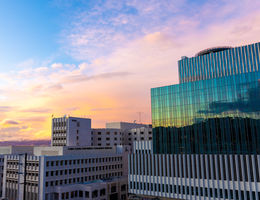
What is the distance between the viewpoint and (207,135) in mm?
76875

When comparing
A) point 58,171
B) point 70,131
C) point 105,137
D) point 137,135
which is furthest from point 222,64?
point 105,137

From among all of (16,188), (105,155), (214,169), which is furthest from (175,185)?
(16,188)

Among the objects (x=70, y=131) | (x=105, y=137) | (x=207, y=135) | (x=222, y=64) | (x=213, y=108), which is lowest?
(x=105, y=137)

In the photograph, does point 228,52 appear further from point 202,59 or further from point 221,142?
point 221,142

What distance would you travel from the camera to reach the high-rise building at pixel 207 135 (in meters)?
68.6

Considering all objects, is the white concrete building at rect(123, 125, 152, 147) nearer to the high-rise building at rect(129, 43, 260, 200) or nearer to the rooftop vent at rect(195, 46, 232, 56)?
the high-rise building at rect(129, 43, 260, 200)

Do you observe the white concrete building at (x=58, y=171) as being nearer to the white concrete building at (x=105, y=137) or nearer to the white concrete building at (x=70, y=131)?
the white concrete building at (x=70, y=131)

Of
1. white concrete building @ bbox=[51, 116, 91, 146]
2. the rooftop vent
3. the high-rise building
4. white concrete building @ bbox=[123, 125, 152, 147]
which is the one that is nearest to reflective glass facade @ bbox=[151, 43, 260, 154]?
the high-rise building

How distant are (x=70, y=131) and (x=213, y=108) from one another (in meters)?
83.2

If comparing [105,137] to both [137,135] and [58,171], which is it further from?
[58,171]

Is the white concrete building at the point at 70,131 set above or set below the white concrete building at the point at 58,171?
above

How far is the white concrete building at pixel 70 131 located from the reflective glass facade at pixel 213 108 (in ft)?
198

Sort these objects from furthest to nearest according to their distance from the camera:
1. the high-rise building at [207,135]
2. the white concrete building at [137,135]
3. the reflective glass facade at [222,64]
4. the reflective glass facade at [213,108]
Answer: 1. the white concrete building at [137,135]
2. the reflective glass facade at [222,64]
3. the reflective glass facade at [213,108]
4. the high-rise building at [207,135]

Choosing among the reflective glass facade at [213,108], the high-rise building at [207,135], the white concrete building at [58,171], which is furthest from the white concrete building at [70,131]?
the reflective glass facade at [213,108]
